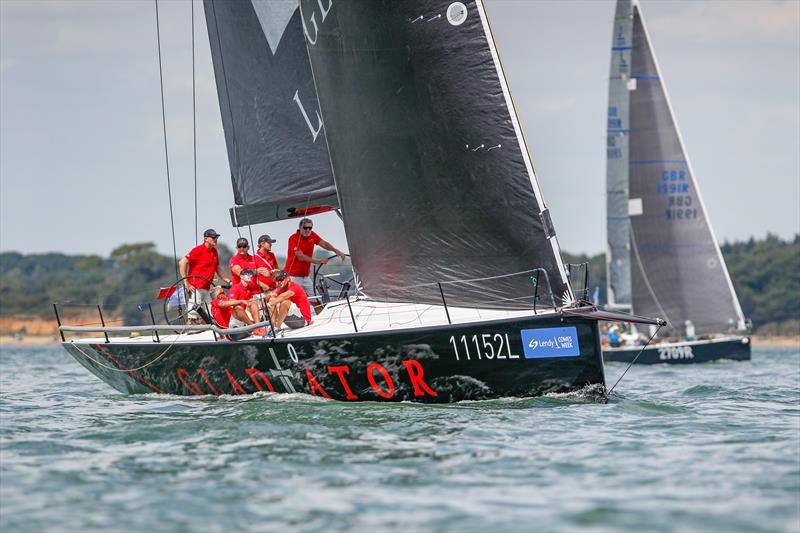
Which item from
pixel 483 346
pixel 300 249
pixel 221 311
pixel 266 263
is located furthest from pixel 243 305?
pixel 483 346

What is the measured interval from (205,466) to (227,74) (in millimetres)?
8767

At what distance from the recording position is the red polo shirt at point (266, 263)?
42.6ft

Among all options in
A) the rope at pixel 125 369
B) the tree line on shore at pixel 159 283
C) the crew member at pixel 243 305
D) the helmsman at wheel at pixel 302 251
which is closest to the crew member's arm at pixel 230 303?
the crew member at pixel 243 305

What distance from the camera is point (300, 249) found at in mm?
14008

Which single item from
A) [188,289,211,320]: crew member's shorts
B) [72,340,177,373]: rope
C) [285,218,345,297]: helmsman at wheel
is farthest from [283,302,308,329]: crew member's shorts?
[188,289,211,320]: crew member's shorts

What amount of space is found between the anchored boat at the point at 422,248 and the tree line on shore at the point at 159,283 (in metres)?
47.5

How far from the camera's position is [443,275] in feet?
40.3

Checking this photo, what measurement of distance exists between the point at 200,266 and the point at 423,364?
12.8ft

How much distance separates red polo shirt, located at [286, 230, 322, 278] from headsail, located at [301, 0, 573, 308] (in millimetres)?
1153

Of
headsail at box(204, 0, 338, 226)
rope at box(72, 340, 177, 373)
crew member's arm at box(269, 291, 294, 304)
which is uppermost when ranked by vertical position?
headsail at box(204, 0, 338, 226)

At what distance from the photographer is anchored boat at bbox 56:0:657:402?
11.2m

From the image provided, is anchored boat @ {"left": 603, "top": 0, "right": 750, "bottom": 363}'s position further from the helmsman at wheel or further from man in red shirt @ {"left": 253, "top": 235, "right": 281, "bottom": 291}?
man in red shirt @ {"left": 253, "top": 235, "right": 281, "bottom": 291}

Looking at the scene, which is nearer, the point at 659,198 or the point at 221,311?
the point at 221,311

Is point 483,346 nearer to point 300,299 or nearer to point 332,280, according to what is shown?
point 300,299
